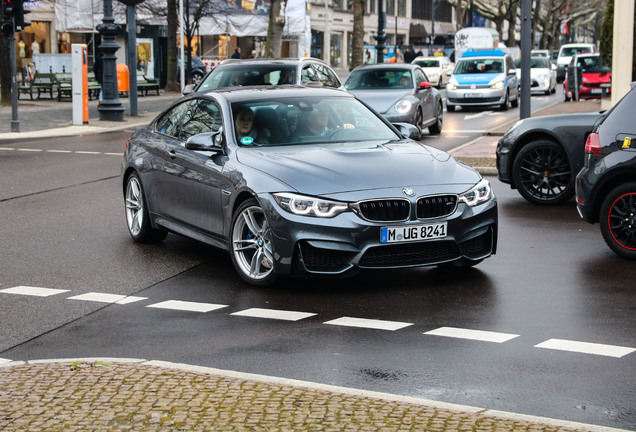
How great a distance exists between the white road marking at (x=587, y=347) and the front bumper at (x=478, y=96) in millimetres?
27671

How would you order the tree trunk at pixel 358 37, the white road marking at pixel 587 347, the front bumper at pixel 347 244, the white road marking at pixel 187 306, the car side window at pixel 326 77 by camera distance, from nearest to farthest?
the white road marking at pixel 587 347
the white road marking at pixel 187 306
the front bumper at pixel 347 244
the car side window at pixel 326 77
the tree trunk at pixel 358 37

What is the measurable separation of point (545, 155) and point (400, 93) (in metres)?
10.4

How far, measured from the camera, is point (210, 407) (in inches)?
182

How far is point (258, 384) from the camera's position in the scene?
198 inches

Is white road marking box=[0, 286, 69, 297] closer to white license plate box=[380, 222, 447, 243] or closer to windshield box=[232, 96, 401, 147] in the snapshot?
windshield box=[232, 96, 401, 147]

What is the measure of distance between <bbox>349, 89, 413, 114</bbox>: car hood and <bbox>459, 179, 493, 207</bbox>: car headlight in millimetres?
13575

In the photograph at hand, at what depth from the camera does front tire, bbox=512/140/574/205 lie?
40.4 ft

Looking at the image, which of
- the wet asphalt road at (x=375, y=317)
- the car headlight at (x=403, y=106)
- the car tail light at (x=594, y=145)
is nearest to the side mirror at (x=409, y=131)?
the wet asphalt road at (x=375, y=317)

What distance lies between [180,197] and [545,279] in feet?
10.5

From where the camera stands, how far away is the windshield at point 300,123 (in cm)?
880

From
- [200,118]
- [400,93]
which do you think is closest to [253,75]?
[400,93]

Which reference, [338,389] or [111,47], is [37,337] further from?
[111,47]

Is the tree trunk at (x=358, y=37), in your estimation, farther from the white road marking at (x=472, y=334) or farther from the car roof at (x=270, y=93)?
the white road marking at (x=472, y=334)

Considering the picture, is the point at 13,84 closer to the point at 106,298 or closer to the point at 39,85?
the point at 39,85
